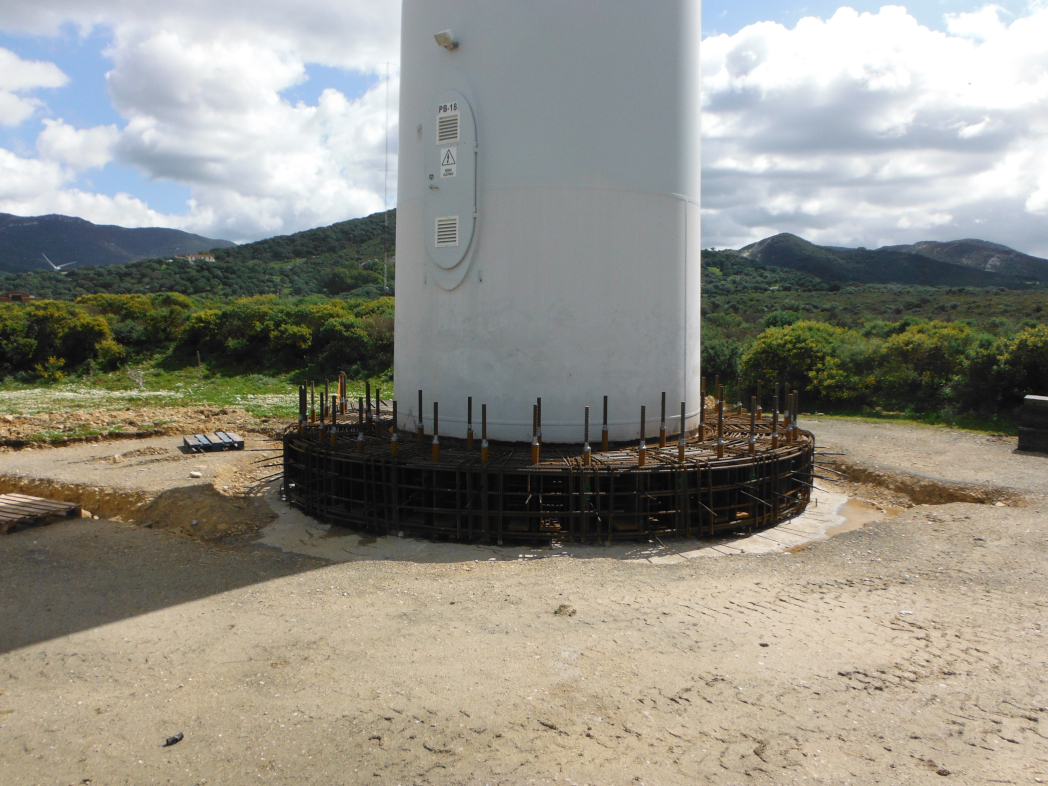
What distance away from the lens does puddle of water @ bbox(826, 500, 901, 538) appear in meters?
10.9

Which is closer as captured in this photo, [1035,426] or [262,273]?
[1035,426]

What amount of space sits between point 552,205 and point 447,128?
2234mm

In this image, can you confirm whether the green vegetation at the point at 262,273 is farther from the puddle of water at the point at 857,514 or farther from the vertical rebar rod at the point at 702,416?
the puddle of water at the point at 857,514

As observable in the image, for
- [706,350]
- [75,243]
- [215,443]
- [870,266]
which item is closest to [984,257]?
[870,266]

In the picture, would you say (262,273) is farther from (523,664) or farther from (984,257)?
(984,257)

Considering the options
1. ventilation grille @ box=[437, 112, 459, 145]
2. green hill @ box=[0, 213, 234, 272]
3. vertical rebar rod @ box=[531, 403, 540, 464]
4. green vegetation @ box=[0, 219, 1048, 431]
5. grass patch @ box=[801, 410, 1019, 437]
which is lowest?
grass patch @ box=[801, 410, 1019, 437]

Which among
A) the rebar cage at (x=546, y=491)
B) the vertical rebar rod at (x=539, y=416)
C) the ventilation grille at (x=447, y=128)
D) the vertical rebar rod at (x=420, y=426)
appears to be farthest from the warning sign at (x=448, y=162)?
the rebar cage at (x=546, y=491)

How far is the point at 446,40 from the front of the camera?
10758 millimetres

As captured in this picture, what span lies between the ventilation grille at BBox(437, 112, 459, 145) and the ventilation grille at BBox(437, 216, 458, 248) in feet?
4.11

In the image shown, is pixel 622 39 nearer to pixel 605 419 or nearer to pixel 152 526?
pixel 605 419

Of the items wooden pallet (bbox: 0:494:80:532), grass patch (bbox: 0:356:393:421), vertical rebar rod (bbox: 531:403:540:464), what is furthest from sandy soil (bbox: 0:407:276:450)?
vertical rebar rod (bbox: 531:403:540:464)

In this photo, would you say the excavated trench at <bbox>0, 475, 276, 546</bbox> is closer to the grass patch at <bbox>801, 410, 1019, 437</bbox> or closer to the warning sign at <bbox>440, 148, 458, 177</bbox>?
the warning sign at <bbox>440, 148, 458, 177</bbox>

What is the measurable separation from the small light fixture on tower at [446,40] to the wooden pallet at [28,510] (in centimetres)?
978

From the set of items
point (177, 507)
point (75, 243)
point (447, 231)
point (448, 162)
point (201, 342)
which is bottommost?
point (177, 507)
